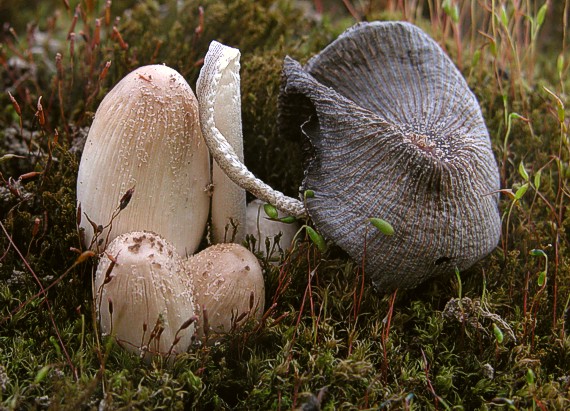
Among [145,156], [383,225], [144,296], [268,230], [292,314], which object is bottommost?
[292,314]

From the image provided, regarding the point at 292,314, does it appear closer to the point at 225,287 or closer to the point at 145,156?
the point at 225,287

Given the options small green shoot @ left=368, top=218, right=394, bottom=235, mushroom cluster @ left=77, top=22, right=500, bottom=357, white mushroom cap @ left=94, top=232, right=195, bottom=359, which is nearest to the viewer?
white mushroom cap @ left=94, top=232, right=195, bottom=359

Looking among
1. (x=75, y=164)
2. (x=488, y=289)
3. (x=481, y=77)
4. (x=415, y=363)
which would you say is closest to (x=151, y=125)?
(x=75, y=164)

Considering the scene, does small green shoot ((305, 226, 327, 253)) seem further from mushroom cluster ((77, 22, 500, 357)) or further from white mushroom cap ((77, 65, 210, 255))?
white mushroom cap ((77, 65, 210, 255))

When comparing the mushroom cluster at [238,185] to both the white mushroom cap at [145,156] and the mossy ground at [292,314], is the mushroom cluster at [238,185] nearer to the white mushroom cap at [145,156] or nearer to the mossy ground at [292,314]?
the white mushroom cap at [145,156]

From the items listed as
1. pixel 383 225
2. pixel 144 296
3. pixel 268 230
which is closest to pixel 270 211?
pixel 268 230

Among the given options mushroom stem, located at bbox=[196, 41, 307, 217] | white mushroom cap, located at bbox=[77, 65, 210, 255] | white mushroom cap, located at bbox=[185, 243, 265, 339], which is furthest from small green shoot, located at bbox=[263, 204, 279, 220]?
white mushroom cap, located at bbox=[77, 65, 210, 255]

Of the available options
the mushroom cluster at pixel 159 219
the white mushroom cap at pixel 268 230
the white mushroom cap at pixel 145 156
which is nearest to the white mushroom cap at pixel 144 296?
the mushroom cluster at pixel 159 219

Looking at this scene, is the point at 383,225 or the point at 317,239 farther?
the point at 317,239

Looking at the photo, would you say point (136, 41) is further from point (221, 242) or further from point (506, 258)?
point (506, 258)
